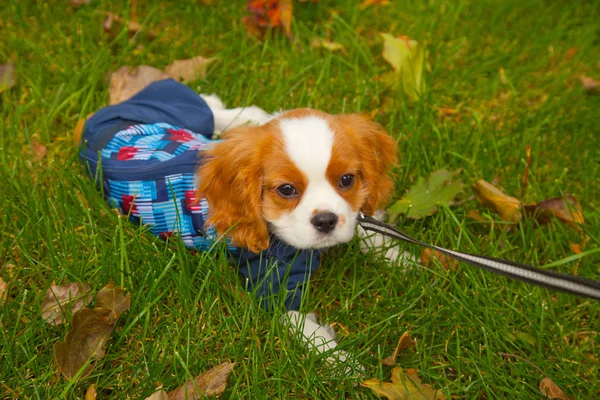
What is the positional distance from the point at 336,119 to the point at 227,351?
105 centimetres

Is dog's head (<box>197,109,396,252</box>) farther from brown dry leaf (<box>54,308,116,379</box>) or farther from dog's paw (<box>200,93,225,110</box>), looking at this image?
dog's paw (<box>200,93,225,110</box>)

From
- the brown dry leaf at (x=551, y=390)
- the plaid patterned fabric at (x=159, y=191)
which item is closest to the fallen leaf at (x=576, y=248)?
the brown dry leaf at (x=551, y=390)

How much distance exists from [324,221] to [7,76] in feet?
7.64

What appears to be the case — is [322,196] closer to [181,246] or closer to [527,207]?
[181,246]

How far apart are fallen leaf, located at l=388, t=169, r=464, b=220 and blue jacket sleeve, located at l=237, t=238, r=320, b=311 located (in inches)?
22.3

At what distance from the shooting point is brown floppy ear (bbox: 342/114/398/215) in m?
2.57

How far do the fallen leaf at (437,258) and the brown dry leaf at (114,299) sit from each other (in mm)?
1345

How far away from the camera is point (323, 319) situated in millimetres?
2641

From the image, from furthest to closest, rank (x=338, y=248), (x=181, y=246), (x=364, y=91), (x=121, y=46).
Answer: (x=121, y=46)
(x=364, y=91)
(x=338, y=248)
(x=181, y=246)

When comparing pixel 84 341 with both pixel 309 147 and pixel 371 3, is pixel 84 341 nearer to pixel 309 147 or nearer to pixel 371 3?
pixel 309 147

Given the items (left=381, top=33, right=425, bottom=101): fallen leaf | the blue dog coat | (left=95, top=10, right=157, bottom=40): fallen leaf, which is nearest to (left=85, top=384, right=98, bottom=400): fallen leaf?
the blue dog coat

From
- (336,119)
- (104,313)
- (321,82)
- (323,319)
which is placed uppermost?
(336,119)

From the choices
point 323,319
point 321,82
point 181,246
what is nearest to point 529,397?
point 323,319

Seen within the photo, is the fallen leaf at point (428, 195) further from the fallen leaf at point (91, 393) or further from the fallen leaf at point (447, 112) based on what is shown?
the fallen leaf at point (91, 393)
